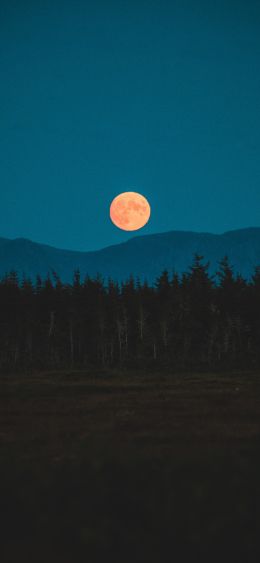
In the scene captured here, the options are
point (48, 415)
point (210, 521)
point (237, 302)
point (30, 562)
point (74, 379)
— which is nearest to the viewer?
point (30, 562)

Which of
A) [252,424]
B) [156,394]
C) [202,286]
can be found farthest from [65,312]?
[252,424]

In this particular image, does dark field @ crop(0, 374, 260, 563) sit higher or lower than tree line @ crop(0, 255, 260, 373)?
lower

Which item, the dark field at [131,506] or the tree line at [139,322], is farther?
the tree line at [139,322]

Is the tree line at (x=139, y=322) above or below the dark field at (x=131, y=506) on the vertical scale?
above

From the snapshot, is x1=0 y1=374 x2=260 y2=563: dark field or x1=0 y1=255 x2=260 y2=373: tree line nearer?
x1=0 y1=374 x2=260 y2=563: dark field

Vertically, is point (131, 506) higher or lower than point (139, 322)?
lower

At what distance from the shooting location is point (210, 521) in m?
7.86

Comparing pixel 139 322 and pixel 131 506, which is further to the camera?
pixel 139 322

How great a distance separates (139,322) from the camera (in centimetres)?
7919

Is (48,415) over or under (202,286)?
under

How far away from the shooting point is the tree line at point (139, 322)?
7612 cm

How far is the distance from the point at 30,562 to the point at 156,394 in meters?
29.7

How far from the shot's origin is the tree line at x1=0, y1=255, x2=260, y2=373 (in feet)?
250

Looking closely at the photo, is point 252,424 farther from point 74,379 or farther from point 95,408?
point 74,379
